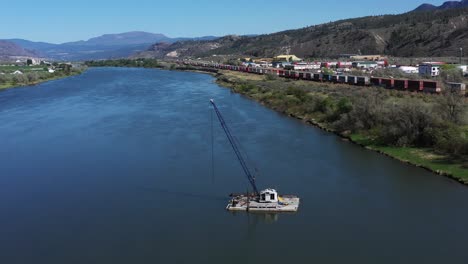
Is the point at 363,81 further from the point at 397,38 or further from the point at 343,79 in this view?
the point at 397,38

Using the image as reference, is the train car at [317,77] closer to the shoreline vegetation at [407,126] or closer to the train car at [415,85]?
the train car at [415,85]

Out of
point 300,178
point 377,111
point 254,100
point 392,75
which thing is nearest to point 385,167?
point 300,178

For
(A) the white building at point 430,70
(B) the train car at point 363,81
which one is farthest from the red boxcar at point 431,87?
(A) the white building at point 430,70

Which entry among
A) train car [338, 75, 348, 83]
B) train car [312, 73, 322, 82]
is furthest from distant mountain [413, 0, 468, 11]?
train car [338, 75, 348, 83]

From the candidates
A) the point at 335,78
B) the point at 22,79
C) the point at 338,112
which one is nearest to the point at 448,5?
the point at 335,78

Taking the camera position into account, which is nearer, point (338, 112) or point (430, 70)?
point (338, 112)
